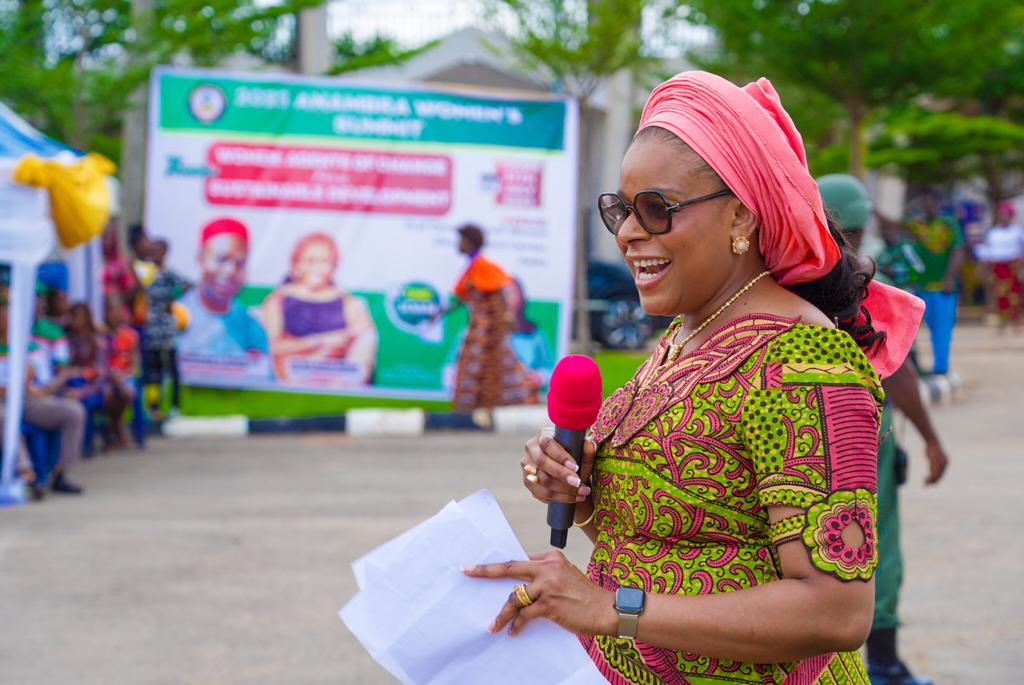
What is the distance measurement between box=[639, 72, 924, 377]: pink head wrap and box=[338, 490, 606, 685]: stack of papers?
566 millimetres

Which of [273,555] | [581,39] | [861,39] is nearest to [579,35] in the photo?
[581,39]

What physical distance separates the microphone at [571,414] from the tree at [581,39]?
13263 millimetres

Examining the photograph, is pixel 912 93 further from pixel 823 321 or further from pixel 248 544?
pixel 823 321

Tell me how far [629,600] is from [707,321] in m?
0.45

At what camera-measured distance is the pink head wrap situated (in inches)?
74.0

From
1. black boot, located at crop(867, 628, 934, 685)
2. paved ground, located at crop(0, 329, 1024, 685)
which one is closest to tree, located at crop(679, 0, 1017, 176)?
paved ground, located at crop(0, 329, 1024, 685)

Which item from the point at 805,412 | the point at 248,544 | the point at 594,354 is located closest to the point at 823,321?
the point at 805,412

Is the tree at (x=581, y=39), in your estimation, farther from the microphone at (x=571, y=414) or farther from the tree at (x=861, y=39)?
the microphone at (x=571, y=414)

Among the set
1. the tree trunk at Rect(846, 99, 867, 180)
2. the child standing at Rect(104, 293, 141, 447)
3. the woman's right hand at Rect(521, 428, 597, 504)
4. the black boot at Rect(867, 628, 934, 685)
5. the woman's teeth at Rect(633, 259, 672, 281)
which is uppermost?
the tree trunk at Rect(846, 99, 867, 180)

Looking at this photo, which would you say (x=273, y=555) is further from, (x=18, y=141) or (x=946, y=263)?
(x=946, y=263)

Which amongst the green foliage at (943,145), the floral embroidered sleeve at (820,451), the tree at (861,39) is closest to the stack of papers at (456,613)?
the floral embroidered sleeve at (820,451)

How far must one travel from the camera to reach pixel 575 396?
6.62 ft

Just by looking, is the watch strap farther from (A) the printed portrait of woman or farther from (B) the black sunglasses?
(A) the printed portrait of woman

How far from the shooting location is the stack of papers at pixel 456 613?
192 centimetres
